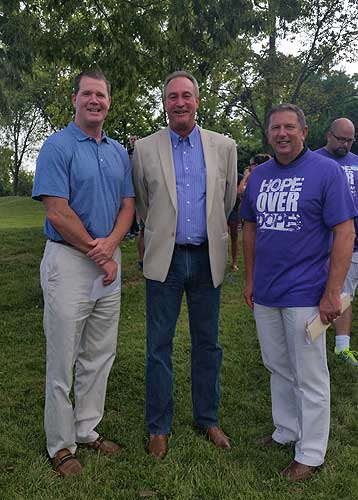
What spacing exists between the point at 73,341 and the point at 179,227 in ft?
3.23

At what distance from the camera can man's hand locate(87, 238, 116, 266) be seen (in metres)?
3.08

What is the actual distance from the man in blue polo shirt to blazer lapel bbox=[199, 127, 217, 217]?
0.50 metres

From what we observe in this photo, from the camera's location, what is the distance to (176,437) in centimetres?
357

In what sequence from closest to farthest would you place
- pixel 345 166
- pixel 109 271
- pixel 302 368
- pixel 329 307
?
pixel 329 307
pixel 302 368
pixel 109 271
pixel 345 166

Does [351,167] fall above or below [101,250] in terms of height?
above

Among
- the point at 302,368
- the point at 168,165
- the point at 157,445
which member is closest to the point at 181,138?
the point at 168,165

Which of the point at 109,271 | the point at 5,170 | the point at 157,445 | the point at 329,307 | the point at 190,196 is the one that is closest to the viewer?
the point at 329,307

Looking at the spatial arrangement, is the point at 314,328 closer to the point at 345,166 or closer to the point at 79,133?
the point at 79,133

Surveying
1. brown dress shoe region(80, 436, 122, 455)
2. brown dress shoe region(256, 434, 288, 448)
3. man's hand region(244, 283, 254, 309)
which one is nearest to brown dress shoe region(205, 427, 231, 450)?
brown dress shoe region(256, 434, 288, 448)

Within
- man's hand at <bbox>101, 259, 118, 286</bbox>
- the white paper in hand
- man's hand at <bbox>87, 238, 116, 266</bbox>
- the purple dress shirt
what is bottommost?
the white paper in hand

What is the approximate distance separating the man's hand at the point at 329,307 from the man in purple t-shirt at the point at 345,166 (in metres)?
1.76

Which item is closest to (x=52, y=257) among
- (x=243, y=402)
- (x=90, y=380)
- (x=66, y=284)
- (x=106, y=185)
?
(x=66, y=284)

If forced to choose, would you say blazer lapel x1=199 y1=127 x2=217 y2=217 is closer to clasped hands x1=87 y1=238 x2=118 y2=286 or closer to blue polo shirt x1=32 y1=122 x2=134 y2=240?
blue polo shirt x1=32 y1=122 x2=134 y2=240

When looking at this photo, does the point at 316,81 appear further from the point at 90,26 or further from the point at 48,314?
the point at 48,314
